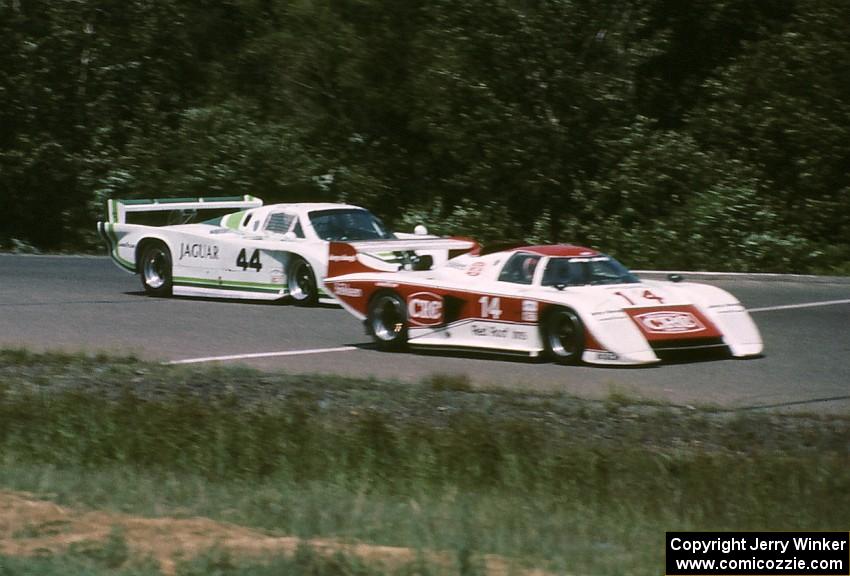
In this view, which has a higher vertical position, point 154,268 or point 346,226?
point 346,226

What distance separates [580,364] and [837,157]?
16709mm

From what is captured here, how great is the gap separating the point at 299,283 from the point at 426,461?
1008cm

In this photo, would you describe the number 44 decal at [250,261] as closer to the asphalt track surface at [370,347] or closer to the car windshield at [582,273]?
the asphalt track surface at [370,347]

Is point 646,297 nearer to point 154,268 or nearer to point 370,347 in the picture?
point 370,347

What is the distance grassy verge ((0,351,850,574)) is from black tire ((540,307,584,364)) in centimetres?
176

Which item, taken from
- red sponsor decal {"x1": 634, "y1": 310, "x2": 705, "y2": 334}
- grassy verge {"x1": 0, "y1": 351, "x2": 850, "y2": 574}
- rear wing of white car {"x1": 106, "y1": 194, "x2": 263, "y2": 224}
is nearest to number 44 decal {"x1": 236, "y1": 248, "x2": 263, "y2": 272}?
rear wing of white car {"x1": 106, "y1": 194, "x2": 263, "y2": 224}

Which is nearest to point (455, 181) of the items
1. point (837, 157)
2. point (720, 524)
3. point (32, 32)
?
point (837, 157)

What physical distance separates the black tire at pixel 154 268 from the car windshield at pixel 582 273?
8.09 m

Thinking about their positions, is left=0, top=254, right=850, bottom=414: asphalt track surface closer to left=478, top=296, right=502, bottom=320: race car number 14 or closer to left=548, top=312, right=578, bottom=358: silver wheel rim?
left=548, top=312, right=578, bottom=358: silver wheel rim

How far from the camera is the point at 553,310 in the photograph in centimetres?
1459

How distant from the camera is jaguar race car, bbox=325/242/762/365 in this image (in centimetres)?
1427

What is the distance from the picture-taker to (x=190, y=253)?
21062mm

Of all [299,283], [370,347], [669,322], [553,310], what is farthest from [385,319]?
[299,283]

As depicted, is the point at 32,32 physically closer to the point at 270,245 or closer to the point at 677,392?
the point at 270,245
